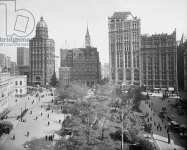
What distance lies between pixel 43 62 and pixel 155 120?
58.4m

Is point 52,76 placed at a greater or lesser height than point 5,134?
greater

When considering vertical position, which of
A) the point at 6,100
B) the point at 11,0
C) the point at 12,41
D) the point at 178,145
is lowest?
the point at 178,145

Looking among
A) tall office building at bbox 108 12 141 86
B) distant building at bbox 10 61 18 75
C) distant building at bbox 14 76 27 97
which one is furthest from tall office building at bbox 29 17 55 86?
tall office building at bbox 108 12 141 86

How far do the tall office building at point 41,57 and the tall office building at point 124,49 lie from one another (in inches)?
1087

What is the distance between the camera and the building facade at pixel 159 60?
212 ft

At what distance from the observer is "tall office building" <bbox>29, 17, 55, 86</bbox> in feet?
260

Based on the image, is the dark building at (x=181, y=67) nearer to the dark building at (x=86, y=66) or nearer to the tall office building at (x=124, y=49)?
the tall office building at (x=124, y=49)

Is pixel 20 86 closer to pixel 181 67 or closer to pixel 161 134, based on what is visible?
pixel 161 134

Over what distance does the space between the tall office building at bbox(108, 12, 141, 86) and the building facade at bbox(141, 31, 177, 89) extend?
2.45 meters

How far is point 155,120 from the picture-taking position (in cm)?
3328

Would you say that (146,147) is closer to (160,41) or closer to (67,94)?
(67,94)

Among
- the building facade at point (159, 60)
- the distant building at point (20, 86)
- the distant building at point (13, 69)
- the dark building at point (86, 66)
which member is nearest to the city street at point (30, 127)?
the distant building at point (20, 86)

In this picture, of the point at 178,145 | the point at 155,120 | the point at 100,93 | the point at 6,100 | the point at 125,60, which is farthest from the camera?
the point at 125,60

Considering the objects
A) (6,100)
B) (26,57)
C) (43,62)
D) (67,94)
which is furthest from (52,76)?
(26,57)
